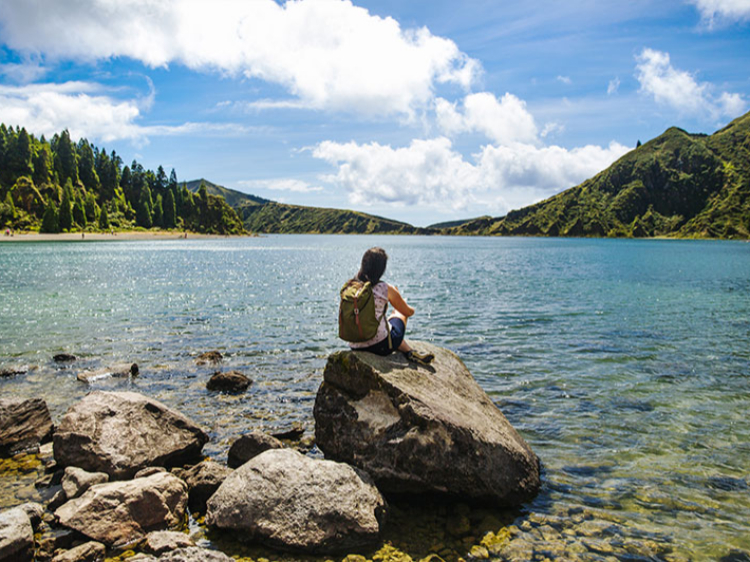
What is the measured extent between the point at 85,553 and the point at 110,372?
11.8 meters

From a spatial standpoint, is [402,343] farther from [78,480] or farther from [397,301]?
[78,480]

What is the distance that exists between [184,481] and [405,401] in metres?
4.55

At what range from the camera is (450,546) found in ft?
25.5

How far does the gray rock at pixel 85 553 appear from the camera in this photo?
22.7ft

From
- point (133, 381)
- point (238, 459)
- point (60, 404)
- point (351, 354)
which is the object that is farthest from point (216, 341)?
point (351, 354)

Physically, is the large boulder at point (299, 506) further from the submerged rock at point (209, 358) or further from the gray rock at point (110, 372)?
the submerged rock at point (209, 358)

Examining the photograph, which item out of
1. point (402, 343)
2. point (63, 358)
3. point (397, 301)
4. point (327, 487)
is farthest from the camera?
point (63, 358)

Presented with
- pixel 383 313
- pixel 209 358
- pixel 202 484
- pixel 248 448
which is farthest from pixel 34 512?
pixel 209 358

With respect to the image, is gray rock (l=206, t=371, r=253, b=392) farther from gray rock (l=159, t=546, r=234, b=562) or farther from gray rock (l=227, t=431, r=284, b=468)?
gray rock (l=159, t=546, r=234, b=562)

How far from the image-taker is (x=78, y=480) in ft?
28.4

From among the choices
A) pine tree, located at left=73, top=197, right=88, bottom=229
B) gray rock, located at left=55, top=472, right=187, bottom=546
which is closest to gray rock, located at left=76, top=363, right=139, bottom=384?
gray rock, located at left=55, top=472, right=187, bottom=546

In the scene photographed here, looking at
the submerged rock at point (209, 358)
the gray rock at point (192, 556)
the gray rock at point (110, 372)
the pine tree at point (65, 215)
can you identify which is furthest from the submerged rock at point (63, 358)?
the pine tree at point (65, 215)

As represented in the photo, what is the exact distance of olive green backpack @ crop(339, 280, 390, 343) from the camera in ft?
32.0

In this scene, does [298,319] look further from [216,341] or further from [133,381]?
[133,381]
